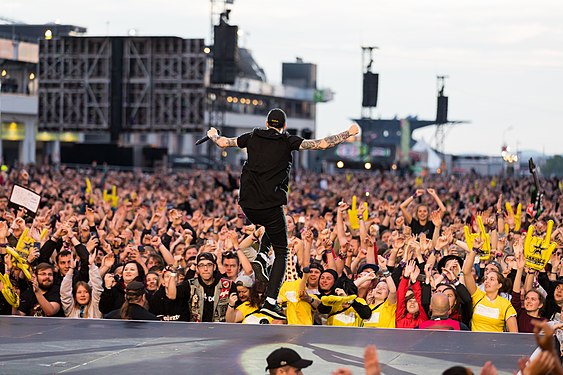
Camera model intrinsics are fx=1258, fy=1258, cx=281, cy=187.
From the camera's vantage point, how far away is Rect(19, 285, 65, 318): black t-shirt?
35.0 ft

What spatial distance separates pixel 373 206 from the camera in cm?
2477

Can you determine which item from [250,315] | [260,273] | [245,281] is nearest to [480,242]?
[260,273]

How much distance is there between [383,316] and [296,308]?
706 mm

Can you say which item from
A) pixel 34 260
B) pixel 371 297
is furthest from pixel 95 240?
pixel 371 297

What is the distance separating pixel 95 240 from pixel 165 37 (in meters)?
32.8

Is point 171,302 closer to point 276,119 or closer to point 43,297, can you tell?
point 43,297

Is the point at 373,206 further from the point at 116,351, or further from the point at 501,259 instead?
the point at 116,351

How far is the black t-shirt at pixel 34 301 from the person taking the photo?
10672mm

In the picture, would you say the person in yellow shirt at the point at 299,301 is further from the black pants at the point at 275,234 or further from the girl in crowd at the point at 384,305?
the black pants at the point at 275,234

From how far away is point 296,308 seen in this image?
10133 millimetres

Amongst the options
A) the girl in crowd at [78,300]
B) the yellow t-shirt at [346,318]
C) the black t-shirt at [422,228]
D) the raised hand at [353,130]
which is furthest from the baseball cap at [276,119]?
the black t-shirt at [422,228]

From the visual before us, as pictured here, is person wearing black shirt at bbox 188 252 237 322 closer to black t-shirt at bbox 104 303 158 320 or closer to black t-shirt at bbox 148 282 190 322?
black t-shirt at bbox 148 282 190 322

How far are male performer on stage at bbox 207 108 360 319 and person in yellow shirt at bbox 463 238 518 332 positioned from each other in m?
1.70

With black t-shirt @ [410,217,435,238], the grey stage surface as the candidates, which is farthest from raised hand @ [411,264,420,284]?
black t-shirt @ [410,217,435,238]
